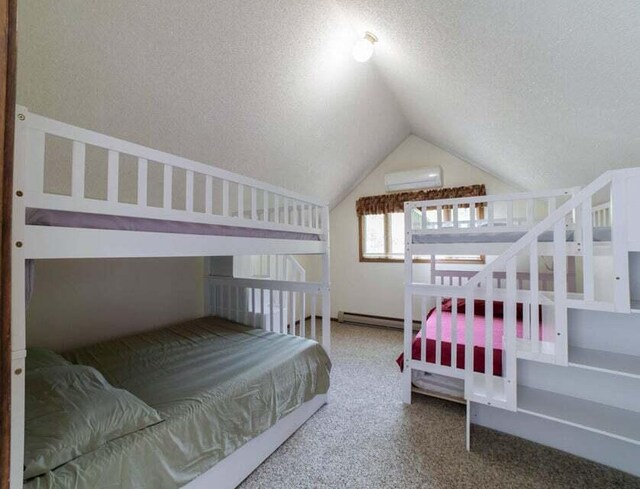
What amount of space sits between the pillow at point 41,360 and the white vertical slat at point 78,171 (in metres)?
1.12

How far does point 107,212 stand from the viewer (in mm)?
993

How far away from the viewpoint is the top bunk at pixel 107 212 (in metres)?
0.81

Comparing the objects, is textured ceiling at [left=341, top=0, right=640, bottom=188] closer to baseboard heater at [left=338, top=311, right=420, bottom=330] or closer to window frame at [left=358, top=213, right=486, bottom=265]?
window frame at [left=358, top=213, right=486, bottom=265]

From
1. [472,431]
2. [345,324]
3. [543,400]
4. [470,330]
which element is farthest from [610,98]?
[345,324]

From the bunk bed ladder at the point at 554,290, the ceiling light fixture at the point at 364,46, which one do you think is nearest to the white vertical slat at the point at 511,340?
the bunk bed ladder at the point at 554,290

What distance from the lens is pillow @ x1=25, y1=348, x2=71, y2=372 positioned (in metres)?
1.50

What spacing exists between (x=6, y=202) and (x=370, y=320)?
14.2 feet

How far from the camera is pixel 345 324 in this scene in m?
4.49

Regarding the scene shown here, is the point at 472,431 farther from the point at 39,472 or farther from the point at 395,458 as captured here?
the point at 39,472

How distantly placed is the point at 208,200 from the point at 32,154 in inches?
24.0

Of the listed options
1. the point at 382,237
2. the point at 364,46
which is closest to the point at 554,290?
the point at 364,46

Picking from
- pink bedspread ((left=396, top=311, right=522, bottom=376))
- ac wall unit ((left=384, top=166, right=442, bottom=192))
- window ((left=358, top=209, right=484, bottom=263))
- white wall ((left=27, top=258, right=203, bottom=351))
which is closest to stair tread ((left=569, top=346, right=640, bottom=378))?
pink bedspread ((left=396, top=311, right=522, bottom=376))

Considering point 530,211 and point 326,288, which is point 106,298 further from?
point 530,211

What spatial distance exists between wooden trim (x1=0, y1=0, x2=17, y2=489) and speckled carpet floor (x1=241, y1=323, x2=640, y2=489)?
140cm
